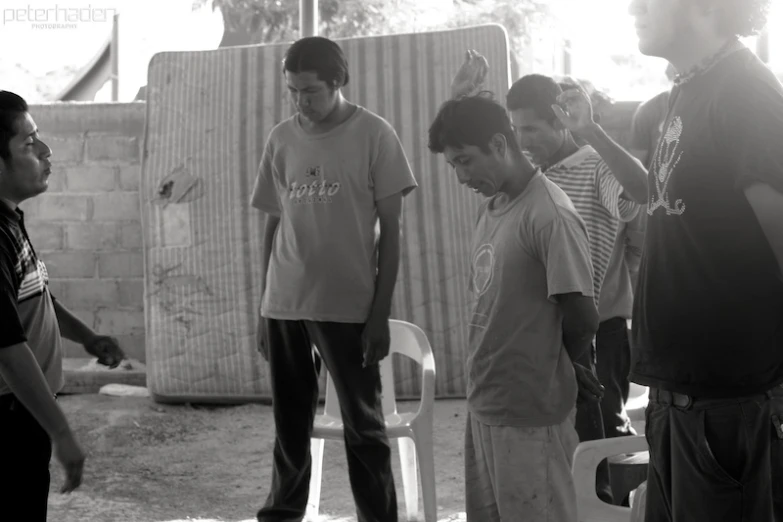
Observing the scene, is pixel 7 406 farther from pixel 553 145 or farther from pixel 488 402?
pixel 553 145

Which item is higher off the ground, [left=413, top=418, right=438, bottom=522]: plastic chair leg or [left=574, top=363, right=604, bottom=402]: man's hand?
[left=574, top=363, right=604, bottom=402]: man's hand

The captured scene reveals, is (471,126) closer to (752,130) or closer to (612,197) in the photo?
(612,197)

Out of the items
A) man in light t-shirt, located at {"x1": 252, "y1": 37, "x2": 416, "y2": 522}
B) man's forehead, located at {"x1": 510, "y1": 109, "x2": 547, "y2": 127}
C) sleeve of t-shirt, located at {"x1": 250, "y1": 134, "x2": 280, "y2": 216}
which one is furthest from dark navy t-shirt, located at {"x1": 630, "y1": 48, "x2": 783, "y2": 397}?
sleeve of t-shirt, located at {"x1": 250, "y1": 134, "x2": 280, "y2": 216}

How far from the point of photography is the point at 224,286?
546cm

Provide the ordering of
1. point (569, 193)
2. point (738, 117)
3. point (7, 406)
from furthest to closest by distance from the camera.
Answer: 1. point (569, 193)
2. point (7, 406)
3. point (738, 117)

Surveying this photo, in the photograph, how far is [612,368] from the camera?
3156mm

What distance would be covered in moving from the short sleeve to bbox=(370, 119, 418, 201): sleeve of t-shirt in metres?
0.97

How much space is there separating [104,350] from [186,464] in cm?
228

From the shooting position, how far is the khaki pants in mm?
2281

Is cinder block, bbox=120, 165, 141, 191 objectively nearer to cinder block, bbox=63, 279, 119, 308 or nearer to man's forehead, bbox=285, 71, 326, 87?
cinder block, bbox=63, 279, 119, 308

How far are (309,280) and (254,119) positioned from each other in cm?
250

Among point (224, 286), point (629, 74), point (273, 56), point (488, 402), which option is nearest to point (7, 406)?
point (488, 402)

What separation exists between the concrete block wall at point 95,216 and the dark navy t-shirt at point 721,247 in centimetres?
461

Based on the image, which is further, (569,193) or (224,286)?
(224,286)
